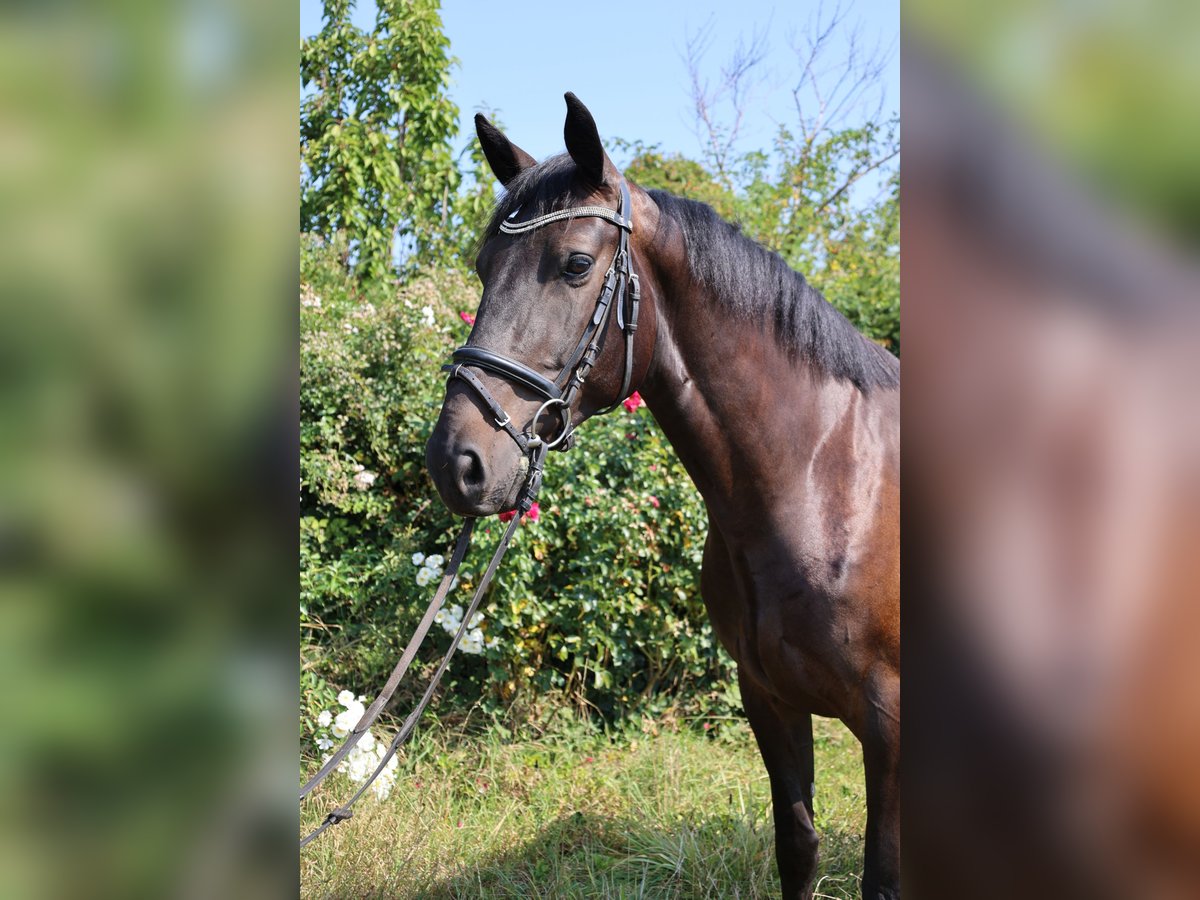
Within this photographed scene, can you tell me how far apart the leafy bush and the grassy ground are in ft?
1.08

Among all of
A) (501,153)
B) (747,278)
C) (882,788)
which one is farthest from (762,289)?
(882,788)

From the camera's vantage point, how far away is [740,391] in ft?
7.20

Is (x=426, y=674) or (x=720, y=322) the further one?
(x=426, y=674)

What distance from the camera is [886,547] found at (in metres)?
2.22

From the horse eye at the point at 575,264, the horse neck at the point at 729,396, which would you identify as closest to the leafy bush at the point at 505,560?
the horse neck at the point at 729,396

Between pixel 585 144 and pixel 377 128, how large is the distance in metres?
6.70

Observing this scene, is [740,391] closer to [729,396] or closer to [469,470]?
[729,396]

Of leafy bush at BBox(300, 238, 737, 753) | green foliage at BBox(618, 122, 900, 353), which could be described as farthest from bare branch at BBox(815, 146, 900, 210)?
leafy bush at BBox(300, 238, 737, 753)

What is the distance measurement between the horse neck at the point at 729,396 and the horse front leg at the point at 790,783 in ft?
2.30
